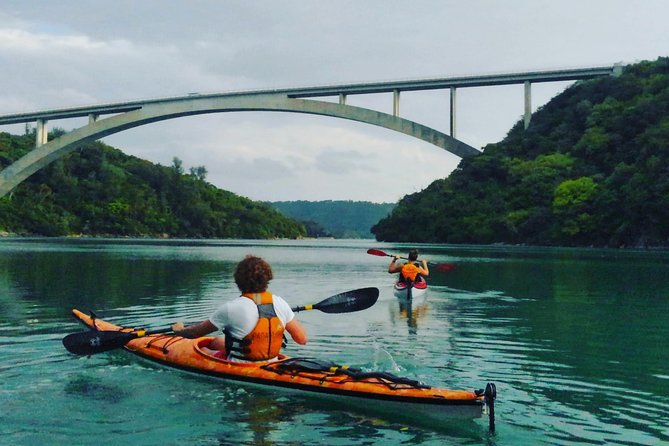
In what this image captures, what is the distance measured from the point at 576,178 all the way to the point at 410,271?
47893mm

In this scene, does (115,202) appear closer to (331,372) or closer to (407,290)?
(407,290)

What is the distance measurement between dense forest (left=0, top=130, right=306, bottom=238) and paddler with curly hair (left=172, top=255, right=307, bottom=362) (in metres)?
89.9

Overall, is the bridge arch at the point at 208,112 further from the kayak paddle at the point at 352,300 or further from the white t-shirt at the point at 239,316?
the white t-shirt at the point at 239,316

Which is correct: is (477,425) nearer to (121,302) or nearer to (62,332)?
(62,332)

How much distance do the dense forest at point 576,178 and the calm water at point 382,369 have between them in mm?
34320

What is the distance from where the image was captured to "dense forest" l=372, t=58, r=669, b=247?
165ft

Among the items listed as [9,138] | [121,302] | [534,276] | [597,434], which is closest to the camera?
[597,434]

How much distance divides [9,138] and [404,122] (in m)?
73.6

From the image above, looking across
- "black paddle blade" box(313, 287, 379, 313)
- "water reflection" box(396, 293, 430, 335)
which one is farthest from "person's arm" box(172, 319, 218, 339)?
"water reflection" box(396, 293, 430, 335)

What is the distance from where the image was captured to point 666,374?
831cm

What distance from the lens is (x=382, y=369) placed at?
334 inches

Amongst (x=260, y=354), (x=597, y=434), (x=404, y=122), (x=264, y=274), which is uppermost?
(x=404, y=122)

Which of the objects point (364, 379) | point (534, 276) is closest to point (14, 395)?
point (364, 379)

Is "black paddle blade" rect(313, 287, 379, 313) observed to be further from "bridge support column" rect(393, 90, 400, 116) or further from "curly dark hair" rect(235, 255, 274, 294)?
"bridge support column" rect(393, 90, 400, 116)
